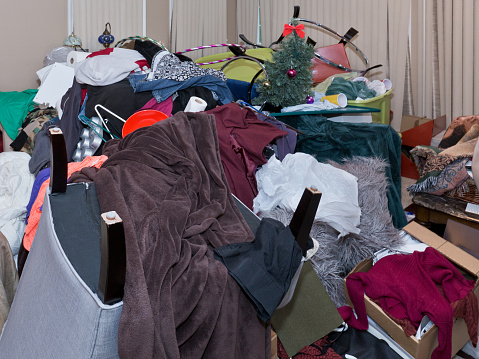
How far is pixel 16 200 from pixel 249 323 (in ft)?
4.31

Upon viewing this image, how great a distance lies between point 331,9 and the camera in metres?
4.61

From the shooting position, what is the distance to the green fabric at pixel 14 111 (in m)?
2.86

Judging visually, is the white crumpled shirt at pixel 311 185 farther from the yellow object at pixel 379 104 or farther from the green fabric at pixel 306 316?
the yellow object at pixel 379 104

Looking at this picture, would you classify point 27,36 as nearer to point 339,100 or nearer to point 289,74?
point 289,74

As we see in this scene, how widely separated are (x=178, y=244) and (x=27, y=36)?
3.69 m

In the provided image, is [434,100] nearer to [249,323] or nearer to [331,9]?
[331,9]

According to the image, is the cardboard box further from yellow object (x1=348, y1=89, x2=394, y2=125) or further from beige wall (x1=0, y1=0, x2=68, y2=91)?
beige wall (x1=0, y1=0, x2=68, y2=91)

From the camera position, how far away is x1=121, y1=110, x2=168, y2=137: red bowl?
195 cm

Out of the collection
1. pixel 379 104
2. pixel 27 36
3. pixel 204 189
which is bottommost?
pixel 204 189

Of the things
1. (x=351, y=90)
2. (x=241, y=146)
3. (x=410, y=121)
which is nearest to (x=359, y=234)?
(x=241, y=146)

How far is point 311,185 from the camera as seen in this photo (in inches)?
75.7

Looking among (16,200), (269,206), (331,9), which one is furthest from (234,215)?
(331,9)

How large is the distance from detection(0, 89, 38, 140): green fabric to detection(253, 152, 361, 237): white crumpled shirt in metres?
1.74

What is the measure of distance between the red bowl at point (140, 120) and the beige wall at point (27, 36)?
102 inches
